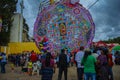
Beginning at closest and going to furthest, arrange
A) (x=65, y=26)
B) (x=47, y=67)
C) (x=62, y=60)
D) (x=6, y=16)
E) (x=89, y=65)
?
(x=89, y=65) < (x=47, y=67) < (x=62, y=60) < (x=65, y=26) < (x=6, y=16)

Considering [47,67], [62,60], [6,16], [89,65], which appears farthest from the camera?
[6,16]

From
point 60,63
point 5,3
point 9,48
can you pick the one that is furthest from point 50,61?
point 5,3

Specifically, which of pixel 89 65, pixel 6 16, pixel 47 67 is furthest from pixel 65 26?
pixel 6 16

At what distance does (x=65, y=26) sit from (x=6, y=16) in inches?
1245

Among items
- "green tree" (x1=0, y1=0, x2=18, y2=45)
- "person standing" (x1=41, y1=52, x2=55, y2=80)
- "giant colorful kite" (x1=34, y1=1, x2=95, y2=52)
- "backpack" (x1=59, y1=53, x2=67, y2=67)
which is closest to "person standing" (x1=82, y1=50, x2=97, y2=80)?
"person standing" (x1=41, y1=52, x2=55, y2=80)

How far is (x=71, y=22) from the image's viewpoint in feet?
63.3

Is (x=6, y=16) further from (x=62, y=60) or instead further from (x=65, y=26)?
(x=62, y=60)

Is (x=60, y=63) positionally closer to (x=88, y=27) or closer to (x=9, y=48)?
(x=88, y=27)

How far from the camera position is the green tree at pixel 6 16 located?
163ft

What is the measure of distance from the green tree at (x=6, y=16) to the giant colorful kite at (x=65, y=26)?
30316 millimetres

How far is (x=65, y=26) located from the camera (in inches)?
750

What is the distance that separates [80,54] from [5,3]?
39502 millimetres

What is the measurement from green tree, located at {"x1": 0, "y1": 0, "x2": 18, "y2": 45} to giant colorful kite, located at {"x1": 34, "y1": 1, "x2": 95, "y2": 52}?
30.3m

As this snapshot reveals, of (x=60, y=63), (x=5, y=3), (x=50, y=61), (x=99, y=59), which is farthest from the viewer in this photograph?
(x=5, y=3)
